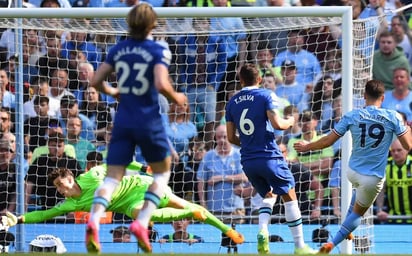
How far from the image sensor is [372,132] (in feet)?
36.4

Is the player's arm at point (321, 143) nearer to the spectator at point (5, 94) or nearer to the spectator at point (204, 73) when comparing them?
the spectator at point (204, 73)

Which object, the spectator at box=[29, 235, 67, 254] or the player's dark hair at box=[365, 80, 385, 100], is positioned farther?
the spectator at box=[29, 235, 67, 254]

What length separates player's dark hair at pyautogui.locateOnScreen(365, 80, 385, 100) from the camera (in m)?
11.1

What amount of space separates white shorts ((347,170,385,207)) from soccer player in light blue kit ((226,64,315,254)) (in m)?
0.65

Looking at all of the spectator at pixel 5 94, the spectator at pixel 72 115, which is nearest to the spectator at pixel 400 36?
the spectator at pixel 72 115

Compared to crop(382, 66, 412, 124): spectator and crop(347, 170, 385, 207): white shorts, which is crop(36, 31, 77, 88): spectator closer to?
crop(382, 66, 412, 124): spectator

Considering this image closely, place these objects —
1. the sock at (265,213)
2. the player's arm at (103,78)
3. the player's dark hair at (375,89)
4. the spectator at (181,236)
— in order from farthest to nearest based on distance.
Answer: the spectator at (181,236) → the sock at (265,213) → the player's dark hair at (375,89) → the player's arm at (103,78)

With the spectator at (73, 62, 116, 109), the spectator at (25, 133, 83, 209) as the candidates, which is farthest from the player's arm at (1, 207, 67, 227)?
the spectator at (73, 62, 116, 109)

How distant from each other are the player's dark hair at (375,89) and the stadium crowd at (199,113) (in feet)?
10.5

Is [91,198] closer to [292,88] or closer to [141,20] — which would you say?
[292,88]

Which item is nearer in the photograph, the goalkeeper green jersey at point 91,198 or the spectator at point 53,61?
the goalkeeper green jersey at point 91,198

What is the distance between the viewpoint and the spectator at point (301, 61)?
15.0m

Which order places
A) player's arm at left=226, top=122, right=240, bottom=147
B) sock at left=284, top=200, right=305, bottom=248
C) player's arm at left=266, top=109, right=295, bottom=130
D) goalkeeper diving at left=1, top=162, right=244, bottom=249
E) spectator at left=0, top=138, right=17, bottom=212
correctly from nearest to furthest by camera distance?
player's arm at left=266, top=109, right=295, bottom=130 < sock at left=284, top=200, right=305, bottom=248 < player's arm at left=226, top=122, right=240, bottom=147 < goalkeeper diving at left=1, top=162, right=244, bottom=249 < spectator at left=0, top=138, right=17, bottom=212

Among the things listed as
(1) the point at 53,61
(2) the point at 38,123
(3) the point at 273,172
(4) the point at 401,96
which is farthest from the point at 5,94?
(4) the point at 401,96
